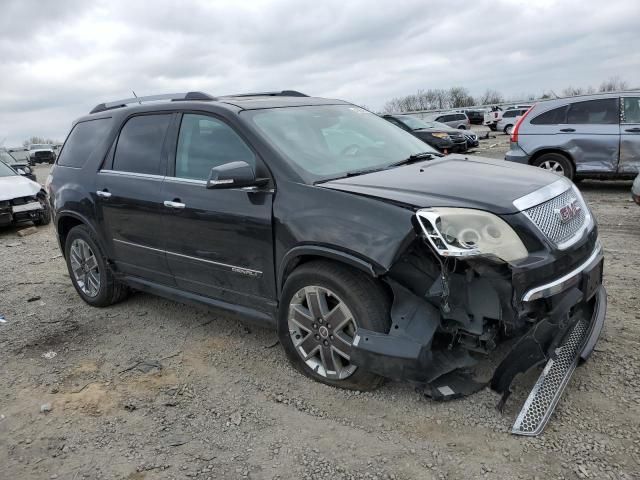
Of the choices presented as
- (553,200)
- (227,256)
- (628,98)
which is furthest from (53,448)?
(628,98)

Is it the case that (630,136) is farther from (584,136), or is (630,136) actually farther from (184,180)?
(184,180)

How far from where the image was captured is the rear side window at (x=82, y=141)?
4953 millimetres

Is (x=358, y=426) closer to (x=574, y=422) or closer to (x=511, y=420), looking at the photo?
(x=511, y=420)

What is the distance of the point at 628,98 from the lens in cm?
897

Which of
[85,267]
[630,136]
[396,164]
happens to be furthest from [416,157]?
[630,136]

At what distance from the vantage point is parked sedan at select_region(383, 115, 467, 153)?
1725 centimetres

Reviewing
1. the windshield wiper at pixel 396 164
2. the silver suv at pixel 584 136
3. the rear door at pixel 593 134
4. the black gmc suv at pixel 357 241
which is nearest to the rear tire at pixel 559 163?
the silver suv at pixel 584 136

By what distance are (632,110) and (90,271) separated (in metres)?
8.67

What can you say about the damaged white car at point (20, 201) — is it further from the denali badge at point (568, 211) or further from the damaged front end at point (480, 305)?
the denali badge at point (568, 211)

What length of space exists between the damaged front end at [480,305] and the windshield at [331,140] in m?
0.97

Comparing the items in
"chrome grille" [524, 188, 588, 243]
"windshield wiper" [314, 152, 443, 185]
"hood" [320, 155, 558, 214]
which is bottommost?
"chrome grille" [524, 188, 588, 243]

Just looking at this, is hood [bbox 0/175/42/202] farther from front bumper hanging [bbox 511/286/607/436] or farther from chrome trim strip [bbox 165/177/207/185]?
front bumper hanging [bbox 511/286/607/436]

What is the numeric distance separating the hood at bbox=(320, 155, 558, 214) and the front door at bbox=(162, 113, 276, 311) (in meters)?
0.59

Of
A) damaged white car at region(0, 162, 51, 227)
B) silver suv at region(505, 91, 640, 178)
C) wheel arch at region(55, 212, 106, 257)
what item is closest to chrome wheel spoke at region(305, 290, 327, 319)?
wheel arch at region(55, 212, 106, 257)
